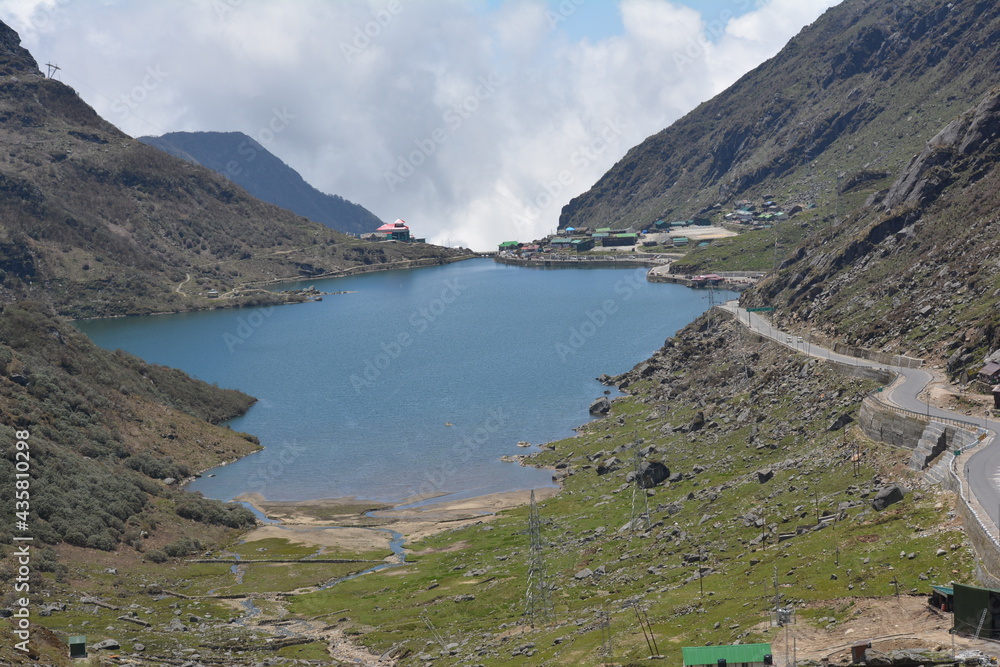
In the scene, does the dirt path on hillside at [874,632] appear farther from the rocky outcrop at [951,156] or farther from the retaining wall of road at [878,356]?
the rocky outcrop at [951,156]

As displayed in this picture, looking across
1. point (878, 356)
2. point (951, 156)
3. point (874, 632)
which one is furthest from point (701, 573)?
point (951, 156)

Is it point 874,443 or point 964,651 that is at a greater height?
point 874,443

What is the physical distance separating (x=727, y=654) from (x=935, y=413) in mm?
36864

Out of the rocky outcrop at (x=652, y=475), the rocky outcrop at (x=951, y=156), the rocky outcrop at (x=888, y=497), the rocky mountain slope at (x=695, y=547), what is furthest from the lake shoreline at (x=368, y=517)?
the rocky outcrop at (x=951, y=156)

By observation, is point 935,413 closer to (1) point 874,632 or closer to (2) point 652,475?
(2) point 652,475

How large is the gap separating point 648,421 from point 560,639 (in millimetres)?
71567

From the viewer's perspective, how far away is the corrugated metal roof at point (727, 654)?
47.3 metres

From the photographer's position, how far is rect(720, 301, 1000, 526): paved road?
5747cm

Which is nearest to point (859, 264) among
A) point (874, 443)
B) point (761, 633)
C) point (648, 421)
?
point (648, 421)

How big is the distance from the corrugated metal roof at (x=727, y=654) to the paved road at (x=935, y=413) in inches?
613

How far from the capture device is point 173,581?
90812mm

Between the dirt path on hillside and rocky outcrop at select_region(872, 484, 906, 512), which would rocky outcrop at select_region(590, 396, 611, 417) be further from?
the dirt path on hillside

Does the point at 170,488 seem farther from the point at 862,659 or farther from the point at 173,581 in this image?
the point at 862,659

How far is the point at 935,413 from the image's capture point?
75.7m
